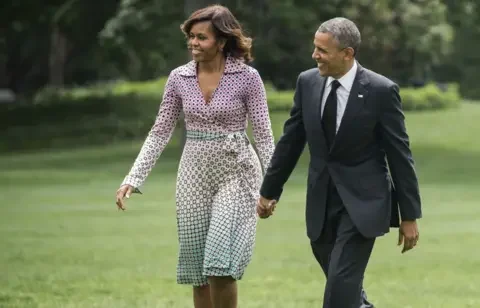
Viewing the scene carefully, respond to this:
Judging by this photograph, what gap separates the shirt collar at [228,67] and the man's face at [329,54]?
0.85m

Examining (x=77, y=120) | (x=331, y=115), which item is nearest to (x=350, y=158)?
(x=331, y=115)

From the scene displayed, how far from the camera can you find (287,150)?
6.59 meters

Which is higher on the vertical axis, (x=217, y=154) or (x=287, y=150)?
(x=287, y=150)

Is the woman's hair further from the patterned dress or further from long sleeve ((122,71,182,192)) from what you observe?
long sleeve ((122,71,182,192))

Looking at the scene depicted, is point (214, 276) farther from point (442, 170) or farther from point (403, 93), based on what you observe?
point (403, 93)

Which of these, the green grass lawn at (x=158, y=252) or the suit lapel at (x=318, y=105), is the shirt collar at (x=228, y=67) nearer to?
the suit lapel at (x=318, y=105)

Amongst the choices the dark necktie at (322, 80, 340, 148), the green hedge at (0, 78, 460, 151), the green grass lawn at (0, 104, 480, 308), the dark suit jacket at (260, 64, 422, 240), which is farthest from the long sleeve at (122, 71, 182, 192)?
the green hedge at (0, 78, 460, 151)

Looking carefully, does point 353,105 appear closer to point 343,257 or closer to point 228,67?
point 343,257

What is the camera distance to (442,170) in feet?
91.6

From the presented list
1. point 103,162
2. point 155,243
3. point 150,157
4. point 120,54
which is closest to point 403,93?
point 120,54

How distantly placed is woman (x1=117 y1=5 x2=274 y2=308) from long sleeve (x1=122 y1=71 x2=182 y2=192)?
0.01m

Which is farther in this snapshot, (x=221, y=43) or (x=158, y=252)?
(x=158, y=252)

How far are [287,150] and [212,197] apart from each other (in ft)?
2.39

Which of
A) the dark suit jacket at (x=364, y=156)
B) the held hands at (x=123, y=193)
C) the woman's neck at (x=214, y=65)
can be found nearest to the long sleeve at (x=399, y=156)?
the dark suit jacket at (x=364, y=156)
